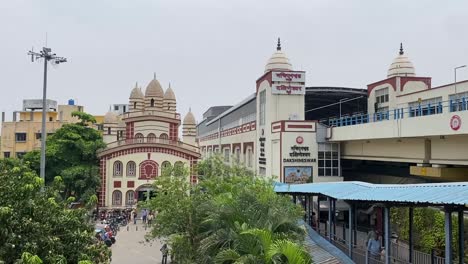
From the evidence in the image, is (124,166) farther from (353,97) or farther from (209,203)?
(209,203)

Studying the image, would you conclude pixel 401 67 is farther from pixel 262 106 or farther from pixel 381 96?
pixel 262 106

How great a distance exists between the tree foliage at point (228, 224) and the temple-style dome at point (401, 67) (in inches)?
1054

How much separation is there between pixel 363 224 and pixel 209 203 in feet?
48.0

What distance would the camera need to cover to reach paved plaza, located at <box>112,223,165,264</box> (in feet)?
76.8

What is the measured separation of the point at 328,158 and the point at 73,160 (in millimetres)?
23181

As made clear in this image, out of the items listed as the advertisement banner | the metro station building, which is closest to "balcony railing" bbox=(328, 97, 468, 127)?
the metro station building

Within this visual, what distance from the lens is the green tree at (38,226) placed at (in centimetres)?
797

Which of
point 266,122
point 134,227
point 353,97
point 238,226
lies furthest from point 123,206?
point 238,226

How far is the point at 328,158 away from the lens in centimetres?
3053

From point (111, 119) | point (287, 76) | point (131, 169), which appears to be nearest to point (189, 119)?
point (111, 119)

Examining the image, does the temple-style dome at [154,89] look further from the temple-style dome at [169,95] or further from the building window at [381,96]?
the building window at [381,96]

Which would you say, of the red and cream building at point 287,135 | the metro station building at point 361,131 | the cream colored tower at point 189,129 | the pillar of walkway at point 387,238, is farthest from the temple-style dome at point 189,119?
the pillar of walkway at point 387,238

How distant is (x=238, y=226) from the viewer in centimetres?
1031

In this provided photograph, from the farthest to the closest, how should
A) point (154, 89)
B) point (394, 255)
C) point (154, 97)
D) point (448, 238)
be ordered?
point (154, 89), point (154, 97), point (394, 255), point (448, 238)
